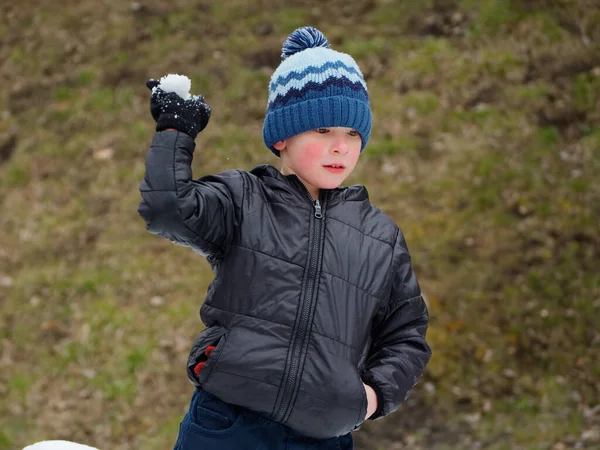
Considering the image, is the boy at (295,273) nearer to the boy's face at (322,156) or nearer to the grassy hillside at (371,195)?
the boy's face at (322,156)

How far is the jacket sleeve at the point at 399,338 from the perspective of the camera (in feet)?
8.38

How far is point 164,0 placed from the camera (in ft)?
32.9

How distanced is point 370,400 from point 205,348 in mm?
544

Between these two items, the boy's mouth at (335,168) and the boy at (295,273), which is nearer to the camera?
the boy at (295,273)

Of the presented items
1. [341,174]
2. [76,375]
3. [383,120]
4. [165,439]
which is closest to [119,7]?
[383,120]

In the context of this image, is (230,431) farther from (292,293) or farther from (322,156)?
(322,156)

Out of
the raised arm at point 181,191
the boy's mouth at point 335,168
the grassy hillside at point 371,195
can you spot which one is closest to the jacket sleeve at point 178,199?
the raised arm at point 181,191

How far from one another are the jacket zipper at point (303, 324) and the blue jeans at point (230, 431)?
0.06 m

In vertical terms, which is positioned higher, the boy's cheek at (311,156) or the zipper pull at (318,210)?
the boy's cheek at (311,156)

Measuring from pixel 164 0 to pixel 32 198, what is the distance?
3.64 meters

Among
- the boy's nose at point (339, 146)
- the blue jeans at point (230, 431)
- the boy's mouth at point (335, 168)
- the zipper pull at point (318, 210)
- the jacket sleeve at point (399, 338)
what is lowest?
the blue jeans at point (230, 431)

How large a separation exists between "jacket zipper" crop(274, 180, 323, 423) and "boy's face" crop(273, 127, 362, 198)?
0.12m

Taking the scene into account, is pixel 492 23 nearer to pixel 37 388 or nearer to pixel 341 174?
pixel 37 388

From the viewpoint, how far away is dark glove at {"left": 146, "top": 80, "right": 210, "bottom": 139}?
2.30m
